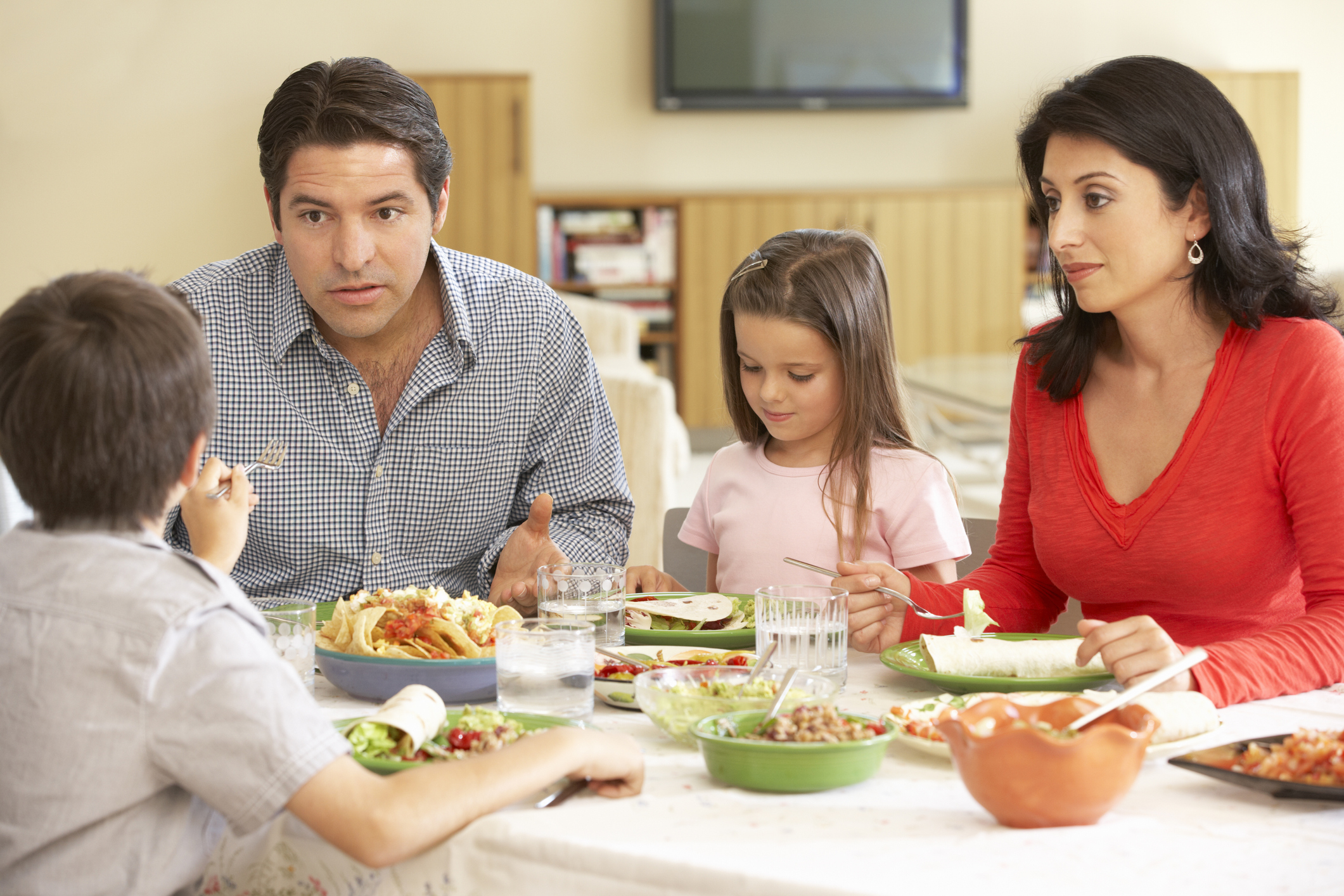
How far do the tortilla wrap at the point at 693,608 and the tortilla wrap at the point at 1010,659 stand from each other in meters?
0.28

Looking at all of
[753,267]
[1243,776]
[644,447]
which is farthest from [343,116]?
[644,447]

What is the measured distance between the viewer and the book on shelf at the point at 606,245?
7.15 metres

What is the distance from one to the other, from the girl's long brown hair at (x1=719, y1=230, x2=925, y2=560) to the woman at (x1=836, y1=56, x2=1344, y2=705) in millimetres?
283

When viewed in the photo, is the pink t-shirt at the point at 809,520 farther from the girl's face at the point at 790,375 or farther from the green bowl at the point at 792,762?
the green bowl at the point at 792,762

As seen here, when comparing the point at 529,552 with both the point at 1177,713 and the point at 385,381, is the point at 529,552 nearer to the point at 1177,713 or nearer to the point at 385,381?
the point at 385,381

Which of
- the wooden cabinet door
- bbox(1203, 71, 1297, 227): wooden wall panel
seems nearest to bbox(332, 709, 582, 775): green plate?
the wooden cabinet door

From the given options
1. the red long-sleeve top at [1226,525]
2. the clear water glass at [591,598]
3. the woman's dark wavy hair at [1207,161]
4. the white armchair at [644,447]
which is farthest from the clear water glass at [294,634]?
the white armchair at [644,447]

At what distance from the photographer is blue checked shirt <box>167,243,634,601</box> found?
1.79 metres

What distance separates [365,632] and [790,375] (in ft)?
2.66

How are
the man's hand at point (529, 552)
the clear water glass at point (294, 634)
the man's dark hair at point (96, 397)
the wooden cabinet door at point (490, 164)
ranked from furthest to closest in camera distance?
the wooden cabinet door at point (490, 164), the man's hand at point (529, 552), the clear water glass at point (294, 634), the man's dark hair at point (96, 397)

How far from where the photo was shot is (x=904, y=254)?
23.8 feet

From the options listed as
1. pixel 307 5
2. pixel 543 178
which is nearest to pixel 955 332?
pixel 543 178

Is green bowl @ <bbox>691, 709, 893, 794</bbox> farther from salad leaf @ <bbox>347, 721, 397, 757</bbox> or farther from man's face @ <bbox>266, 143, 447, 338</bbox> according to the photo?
man's face @ <bbox>266, 143, 447, 338</bbox>

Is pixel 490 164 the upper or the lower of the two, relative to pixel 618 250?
upper
